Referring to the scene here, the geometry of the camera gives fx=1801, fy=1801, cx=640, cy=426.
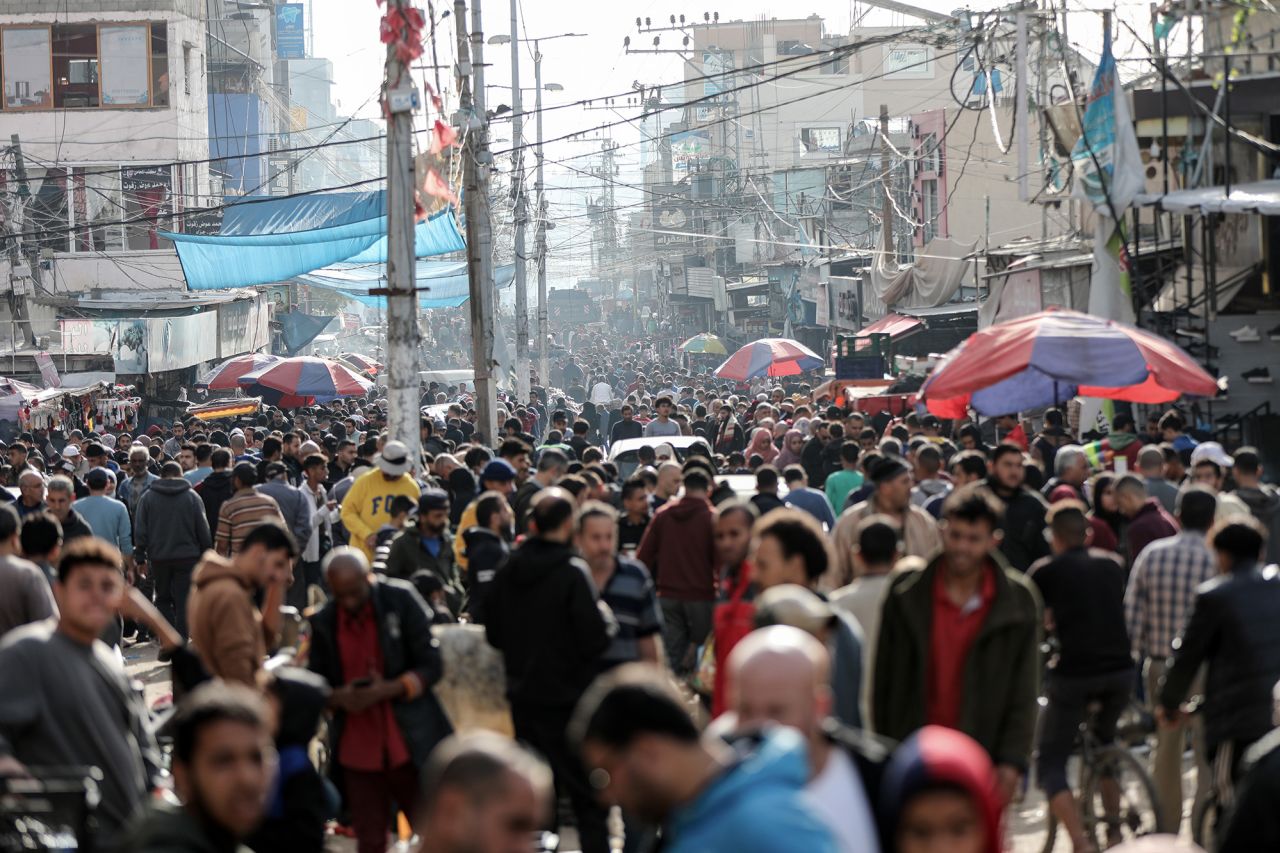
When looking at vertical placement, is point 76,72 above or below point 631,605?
above

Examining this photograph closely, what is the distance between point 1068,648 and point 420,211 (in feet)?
30.4

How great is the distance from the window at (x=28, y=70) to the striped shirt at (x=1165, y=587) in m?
42.0

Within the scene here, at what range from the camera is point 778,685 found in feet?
12.7

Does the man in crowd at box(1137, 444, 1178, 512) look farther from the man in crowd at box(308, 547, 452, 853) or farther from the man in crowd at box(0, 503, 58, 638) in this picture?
the man in crowd at box(0, 503, 58, 638)

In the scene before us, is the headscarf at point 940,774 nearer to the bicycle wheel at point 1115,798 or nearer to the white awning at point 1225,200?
the bicycle wheel at point 1115,798

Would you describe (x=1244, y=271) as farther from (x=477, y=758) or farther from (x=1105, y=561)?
(x=477, y=758)

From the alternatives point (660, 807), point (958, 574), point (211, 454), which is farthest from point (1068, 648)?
point (211, 454)

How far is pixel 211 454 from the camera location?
1489 cm

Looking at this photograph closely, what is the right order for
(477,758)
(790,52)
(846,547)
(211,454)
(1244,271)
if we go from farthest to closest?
1. (790,52)
2. (1244,271)
3. (211,454)
4. (846,547)
5. (477,758)

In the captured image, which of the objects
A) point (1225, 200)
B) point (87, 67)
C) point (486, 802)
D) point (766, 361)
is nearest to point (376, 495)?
point (1225, 200)

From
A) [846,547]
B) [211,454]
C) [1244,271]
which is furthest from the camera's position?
[1244,271]

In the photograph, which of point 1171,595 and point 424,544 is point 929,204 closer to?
point 424,544

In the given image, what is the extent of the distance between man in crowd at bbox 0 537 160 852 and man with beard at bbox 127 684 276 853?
1.30 m

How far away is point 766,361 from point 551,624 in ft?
72.8
